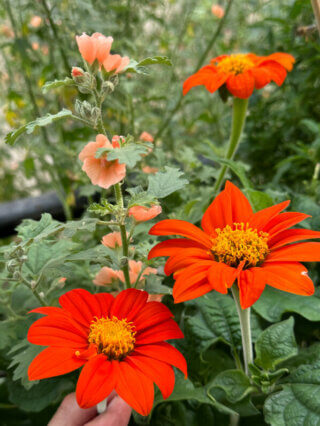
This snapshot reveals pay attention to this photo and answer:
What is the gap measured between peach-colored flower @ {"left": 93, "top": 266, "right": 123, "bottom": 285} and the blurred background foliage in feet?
0.09

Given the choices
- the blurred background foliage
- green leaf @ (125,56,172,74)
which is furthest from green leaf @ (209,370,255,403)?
green leaf @ (125,56,172,74)

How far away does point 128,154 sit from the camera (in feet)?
1.11

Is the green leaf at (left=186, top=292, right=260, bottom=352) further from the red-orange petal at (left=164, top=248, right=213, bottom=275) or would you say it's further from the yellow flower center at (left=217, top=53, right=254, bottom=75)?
the yellow flower center at (left=217, top=53, right=254, bottom=75)

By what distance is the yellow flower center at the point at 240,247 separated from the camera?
14.5 inches

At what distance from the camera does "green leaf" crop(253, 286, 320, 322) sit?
48cm

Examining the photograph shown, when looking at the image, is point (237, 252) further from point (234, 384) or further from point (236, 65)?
point (236, 65)

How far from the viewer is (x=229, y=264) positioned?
14.7 inches

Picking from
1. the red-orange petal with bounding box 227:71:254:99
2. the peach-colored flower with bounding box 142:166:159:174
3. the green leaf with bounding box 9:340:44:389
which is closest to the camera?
the green leaf with bounding box 9:340:44:389

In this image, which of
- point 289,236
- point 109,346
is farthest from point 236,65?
point 109,346

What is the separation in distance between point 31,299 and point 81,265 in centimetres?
12

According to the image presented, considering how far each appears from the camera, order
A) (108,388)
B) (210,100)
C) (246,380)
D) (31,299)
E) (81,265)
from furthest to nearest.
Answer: (210,100), (81,265), (31,299), (246,380), (108,388)

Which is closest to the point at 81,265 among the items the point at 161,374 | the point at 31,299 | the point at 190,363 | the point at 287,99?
the point at 31,299

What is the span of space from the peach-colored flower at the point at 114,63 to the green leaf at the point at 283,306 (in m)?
0.28

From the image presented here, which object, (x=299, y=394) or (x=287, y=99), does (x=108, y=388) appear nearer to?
(x=299, y=394)
